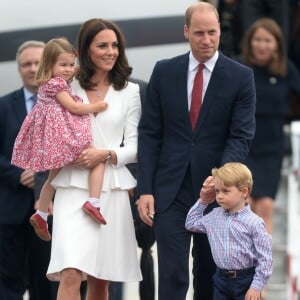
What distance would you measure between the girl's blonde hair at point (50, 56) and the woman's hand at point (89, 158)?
42 cm

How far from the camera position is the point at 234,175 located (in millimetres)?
7020

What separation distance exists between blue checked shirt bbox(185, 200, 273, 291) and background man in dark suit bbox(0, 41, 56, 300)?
1867 mm

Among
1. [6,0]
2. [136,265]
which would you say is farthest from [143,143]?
[6,0]

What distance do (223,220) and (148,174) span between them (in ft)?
2.01

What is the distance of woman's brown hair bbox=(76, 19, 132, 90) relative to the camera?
7641 mm

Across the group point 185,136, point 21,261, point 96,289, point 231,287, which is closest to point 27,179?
point 21,261

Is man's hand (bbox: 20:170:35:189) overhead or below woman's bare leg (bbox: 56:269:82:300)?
overhead

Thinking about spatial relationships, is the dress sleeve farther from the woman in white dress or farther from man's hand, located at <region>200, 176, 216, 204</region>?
man's hand, located at <region>200, 176, 216, 204</region>

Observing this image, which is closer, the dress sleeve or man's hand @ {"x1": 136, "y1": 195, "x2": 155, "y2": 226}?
man's hand @ {"x1": 136, "y1": 195, "x2": 155, "y2": 226}

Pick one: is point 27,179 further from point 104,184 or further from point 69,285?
point 69,285

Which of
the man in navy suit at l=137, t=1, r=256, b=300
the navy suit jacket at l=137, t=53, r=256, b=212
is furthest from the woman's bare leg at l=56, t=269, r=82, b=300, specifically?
the navy suit jacket at l=137, t=53, r=256, b=212

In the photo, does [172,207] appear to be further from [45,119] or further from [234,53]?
[234,53]

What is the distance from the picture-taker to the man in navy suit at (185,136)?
7508 millimetres

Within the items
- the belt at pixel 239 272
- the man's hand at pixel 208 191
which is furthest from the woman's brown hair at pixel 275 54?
the belt at pixel 239 272
